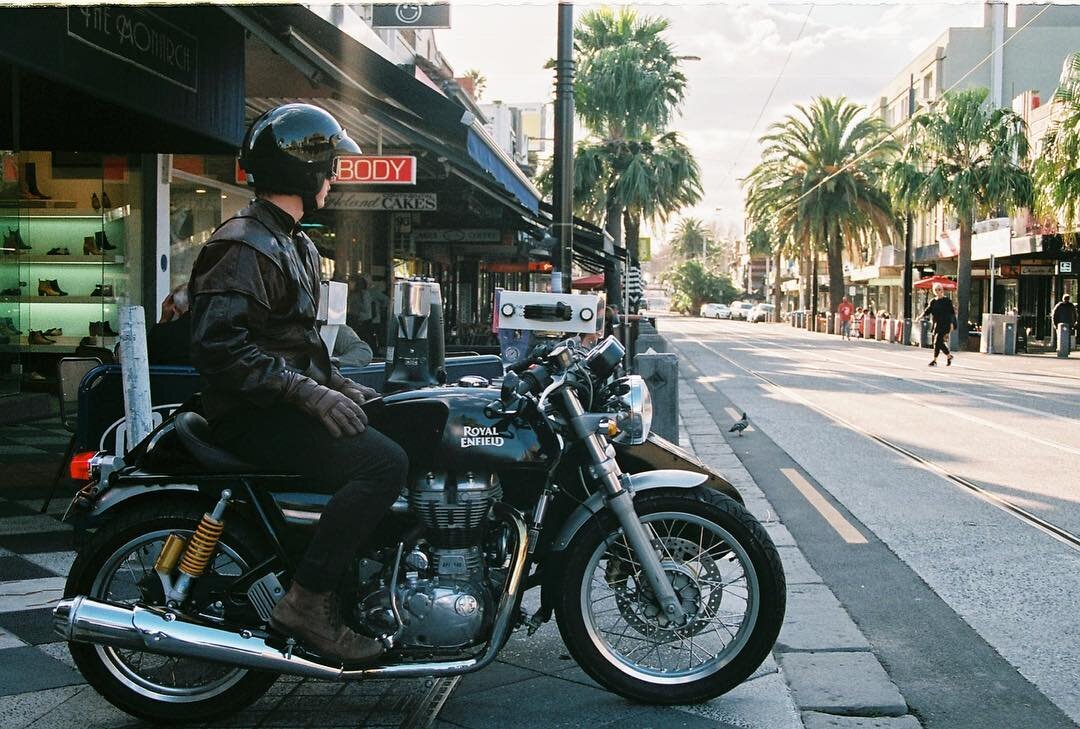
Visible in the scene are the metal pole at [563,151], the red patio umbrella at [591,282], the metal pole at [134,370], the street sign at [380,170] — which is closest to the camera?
the metal pole at [134,370]

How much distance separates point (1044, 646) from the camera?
4523 millimetres

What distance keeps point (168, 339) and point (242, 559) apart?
3.08 meters

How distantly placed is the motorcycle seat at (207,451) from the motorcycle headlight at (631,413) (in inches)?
47.1

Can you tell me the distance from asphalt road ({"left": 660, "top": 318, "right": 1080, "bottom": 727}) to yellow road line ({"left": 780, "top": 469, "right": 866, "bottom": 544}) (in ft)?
0.04

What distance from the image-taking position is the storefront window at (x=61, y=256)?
1188cm

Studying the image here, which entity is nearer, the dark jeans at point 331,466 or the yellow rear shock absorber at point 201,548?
the dark jeans at point 331,466

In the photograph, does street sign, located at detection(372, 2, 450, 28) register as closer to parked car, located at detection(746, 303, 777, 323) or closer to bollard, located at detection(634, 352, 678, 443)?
bollard, located at detection(634, 352, 678, 443)

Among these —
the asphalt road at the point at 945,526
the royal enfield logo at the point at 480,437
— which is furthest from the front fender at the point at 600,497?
the asphalt road at the point at 945,526

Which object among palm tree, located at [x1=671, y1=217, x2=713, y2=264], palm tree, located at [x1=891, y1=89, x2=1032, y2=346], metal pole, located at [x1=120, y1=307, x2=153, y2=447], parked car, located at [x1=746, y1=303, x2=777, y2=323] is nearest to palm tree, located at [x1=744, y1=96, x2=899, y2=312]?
palm tree, located at [x1=891, y1=89, x2=1032, y2=346]

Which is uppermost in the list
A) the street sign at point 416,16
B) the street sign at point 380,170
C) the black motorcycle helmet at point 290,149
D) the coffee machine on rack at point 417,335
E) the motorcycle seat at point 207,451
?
the street sign at point 416,16

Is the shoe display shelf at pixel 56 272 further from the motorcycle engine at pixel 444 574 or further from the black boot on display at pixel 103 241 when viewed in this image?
the motorcycle engine at pixel 444 574

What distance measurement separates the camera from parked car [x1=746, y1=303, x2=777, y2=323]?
8725 centimetres

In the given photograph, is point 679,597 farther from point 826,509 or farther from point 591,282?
point 591,282

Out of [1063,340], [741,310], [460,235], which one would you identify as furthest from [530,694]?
[741,310]
